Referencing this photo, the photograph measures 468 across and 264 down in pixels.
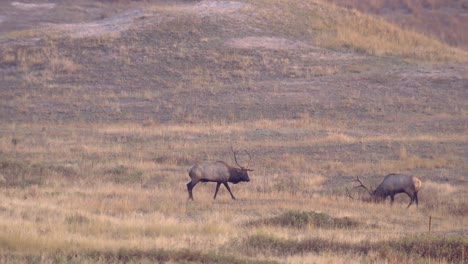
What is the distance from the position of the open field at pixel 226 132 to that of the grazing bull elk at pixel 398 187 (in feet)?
1.24

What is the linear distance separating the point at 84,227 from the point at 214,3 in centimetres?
3729

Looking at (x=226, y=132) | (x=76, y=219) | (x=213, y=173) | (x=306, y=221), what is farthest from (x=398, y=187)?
(x=226, y=132)

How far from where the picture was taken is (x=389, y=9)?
60.3 meters

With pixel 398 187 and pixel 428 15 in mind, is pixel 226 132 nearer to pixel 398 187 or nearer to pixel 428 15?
pixel 398 187

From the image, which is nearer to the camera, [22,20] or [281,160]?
[281,160]

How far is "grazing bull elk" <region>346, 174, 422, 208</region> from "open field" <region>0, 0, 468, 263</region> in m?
0.38

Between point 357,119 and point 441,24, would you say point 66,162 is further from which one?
point 441,24

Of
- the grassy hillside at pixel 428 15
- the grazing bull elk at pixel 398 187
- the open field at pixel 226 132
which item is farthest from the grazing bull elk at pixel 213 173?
the grassy hillside at pixel 428 15

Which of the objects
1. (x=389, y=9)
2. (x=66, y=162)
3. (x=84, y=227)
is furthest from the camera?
(x=389, y=9)

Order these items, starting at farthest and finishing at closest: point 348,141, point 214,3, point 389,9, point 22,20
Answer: point 389,9 < point 22,20 < point 214,3 < point 348,141

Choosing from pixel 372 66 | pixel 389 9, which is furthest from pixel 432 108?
pixel 389 9

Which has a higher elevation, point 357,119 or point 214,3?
point 214,3

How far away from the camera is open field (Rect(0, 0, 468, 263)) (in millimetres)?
11315

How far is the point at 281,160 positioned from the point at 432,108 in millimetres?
12232
